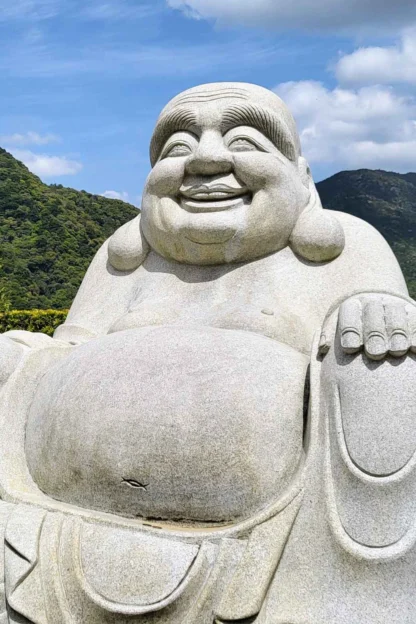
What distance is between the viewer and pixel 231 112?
13.1 ft

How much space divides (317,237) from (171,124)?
3.68ft

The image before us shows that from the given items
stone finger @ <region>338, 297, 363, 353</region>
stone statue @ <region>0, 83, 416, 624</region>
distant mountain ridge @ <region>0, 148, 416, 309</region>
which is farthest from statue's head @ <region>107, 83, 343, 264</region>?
distant mountain ridge @ <region>0, 148, 416, 309</region>

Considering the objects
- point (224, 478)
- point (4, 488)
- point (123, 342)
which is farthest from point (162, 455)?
point (4, 488)

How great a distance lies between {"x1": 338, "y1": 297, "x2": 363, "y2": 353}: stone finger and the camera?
2.75m

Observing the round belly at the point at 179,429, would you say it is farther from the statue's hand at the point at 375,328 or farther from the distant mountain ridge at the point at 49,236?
the distant mountain ridge at the point at 49,236

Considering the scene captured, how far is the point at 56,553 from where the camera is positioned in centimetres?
277

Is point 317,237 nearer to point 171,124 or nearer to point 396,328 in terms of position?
point 171,124

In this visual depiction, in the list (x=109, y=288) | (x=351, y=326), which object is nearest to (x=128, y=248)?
(x=109, y=288)

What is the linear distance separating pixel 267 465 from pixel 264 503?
0.15m

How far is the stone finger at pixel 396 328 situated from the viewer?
8.80 ft

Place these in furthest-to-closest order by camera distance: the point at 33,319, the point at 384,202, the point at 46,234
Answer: the point at 384,202 → the point at 46,234 → the point at 33,319

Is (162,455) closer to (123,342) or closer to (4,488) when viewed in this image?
(123,342)

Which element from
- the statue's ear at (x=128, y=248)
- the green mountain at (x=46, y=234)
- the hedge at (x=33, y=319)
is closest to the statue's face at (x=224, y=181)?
the statue's ear at (x=128, y=248)

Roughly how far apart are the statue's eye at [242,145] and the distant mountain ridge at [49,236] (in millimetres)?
14021
